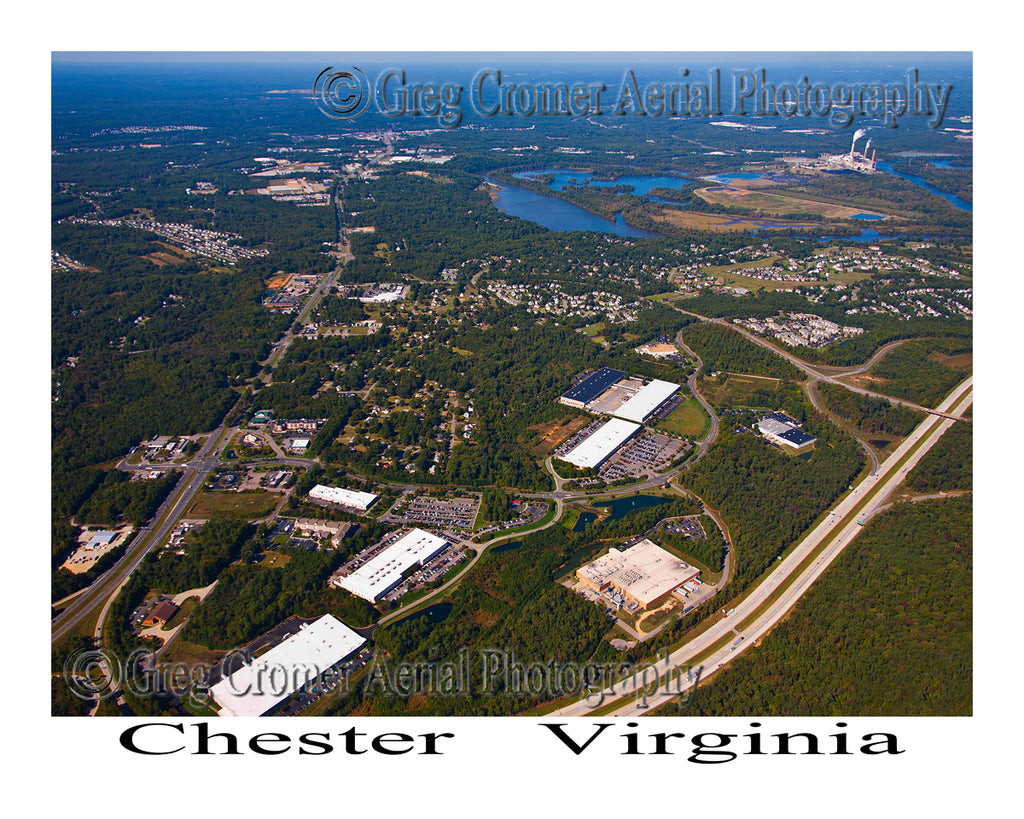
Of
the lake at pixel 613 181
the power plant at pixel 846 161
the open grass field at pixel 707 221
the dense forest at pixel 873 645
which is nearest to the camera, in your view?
the dense forest at pixel 873 645

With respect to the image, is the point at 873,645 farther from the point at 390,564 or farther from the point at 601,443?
the point at 390,564

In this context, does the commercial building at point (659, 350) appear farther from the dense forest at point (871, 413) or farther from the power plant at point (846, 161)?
the power plant at point (846, 161)

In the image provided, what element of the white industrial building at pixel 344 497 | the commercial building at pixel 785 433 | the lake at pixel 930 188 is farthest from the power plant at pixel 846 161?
the white industrial building at pixel 344 497

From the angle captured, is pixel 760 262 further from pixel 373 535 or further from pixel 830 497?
pixel 373 535

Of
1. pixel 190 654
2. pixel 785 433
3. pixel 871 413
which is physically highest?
pixel 871 413

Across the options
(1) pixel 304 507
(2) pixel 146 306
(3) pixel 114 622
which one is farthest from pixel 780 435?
(2) pixel 146 306

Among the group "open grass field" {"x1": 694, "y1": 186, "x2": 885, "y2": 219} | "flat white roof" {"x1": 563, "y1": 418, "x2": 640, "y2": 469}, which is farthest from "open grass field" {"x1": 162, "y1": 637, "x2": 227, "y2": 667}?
"open grass field" {"x1": 694, "y1": 186, "x2": 885, "y2": 219}

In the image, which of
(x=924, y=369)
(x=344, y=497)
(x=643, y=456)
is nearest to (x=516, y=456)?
(x=643, y=456)
